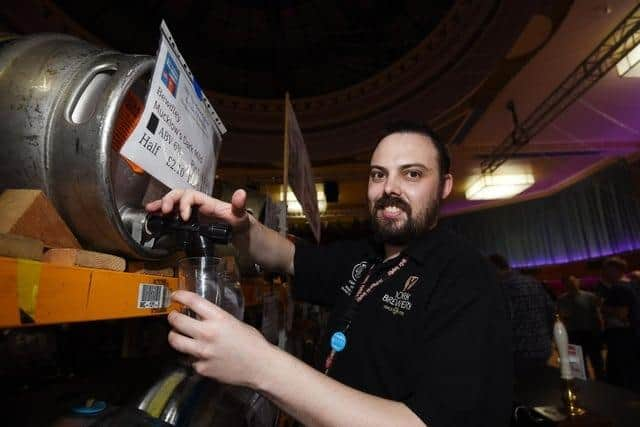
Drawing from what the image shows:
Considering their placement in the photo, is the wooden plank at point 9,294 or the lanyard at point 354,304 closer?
the wooden plank at point 9,294

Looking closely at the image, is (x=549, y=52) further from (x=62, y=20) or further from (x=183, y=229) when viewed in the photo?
(x=62, y=20)

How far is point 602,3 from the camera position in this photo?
4.76m

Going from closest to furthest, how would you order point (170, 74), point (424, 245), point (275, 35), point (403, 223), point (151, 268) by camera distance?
point (170, 74)
point (151, 268)
point (424, 245)
point (403, 223)
point (275, 35)

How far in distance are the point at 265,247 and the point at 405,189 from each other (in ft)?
2.17

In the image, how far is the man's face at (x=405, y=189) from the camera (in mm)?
1559

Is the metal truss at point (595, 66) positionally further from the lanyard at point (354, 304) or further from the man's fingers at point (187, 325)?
the man's fingers at point (187, 325)

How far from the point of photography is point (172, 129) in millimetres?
978

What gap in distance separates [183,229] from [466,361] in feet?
2.64

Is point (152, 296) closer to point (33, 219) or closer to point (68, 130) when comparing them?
point (33, 219)

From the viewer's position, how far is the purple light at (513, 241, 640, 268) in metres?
9.55

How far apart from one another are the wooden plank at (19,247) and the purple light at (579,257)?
12182 mm

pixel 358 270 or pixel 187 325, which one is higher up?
pixel 358 270

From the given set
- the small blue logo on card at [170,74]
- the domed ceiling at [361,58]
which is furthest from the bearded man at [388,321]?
the domed ceiling at [361,58]

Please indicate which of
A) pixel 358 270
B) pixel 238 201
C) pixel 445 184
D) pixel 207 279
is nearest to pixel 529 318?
pixel 445 184
